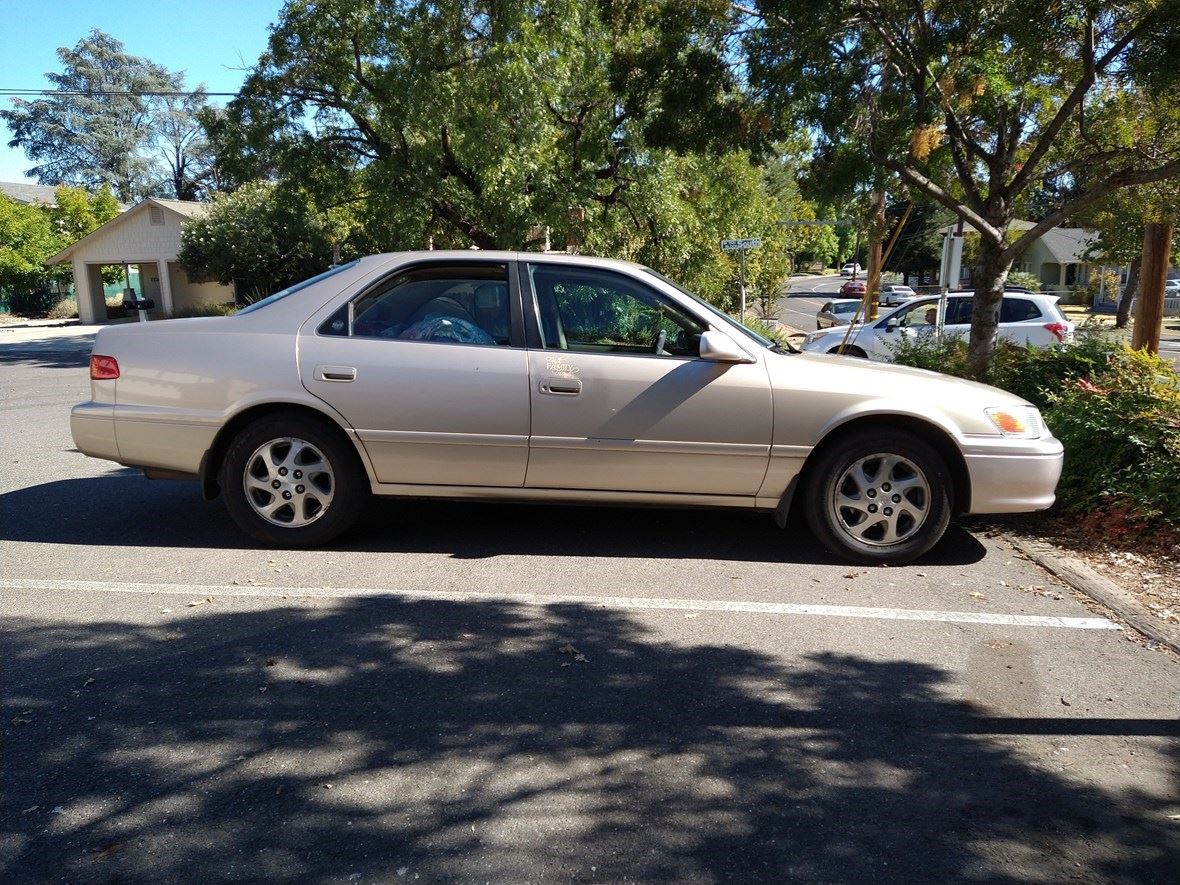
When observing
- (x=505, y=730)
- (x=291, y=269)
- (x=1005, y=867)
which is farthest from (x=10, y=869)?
(x=291, y=269)

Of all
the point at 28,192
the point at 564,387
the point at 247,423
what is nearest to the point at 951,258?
the point at 564,387

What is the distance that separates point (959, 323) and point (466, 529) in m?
11.4

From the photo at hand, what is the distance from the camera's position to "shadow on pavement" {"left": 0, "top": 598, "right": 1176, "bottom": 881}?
2.73 metres

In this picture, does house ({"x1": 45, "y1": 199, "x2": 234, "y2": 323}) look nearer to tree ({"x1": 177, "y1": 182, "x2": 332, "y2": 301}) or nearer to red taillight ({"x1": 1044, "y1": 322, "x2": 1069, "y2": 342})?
tree ({"x1": 177, "y1": 182, "x2": 332, "y2": 301})

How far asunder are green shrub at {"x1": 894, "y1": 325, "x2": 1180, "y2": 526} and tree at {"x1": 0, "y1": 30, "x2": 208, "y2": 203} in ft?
227

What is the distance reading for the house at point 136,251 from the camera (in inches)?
1417

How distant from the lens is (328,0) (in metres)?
16.5

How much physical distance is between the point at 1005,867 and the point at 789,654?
1.52 metres

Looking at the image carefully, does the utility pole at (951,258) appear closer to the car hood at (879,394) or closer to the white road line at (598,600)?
the car hood at (879,394)

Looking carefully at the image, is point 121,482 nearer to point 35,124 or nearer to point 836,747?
point 836,747

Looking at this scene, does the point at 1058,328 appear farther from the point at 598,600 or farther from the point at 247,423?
the point at 247,423

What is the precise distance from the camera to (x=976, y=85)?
750cm

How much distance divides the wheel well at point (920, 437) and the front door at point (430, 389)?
1.68 meters

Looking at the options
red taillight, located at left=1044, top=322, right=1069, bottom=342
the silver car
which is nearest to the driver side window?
the silver car
